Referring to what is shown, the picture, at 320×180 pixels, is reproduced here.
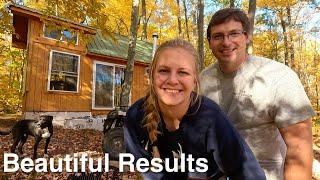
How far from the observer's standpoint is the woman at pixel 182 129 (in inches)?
61.7

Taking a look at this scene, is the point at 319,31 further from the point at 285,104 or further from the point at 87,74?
the point at 285,104

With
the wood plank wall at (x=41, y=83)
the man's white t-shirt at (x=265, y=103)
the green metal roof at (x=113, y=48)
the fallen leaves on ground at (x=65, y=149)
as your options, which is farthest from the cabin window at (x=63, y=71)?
the man's white t-shirt at (x=265, y=103)

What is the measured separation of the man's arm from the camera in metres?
1.62

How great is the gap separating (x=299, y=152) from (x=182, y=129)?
642mm

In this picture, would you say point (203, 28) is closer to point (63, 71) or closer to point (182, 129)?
point (63, 71)

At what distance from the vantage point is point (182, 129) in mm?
1712

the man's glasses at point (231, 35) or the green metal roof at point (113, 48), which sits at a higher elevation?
the green metal roof at point (113, 48)

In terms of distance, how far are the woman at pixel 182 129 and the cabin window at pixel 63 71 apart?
48.1 ft

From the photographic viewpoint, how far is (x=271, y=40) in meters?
31.7

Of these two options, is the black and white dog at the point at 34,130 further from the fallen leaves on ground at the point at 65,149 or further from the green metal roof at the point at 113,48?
the green metal roof at the point at 113,48

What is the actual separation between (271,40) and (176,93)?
32.6 meters

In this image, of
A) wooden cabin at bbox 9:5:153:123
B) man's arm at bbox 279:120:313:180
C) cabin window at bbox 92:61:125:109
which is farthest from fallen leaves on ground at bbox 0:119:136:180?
man's arm at bbox 279:120:313:180

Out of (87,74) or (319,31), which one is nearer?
(87,74)

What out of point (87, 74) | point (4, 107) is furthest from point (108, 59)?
point (4, 107)
